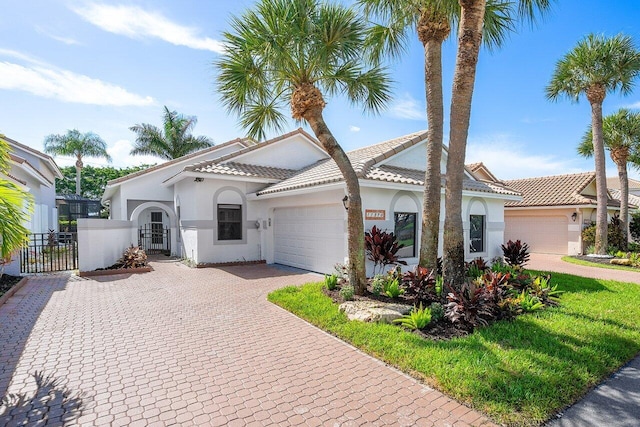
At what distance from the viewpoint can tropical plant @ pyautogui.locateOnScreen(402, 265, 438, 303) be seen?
7.25 m

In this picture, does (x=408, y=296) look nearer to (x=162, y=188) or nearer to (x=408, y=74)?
(x=408, y=74)

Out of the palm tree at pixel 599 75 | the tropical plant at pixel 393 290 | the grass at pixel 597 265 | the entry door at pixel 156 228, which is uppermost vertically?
the palm tree at pixel 599 75

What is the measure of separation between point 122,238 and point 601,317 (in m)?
16.4

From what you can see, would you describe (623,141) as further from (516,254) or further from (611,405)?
(611,405)

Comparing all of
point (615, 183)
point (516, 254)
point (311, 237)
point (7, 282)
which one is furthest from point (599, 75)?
point (615, 183)

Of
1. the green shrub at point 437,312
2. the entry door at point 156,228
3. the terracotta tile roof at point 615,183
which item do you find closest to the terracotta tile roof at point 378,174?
the green shrub at point 437,312

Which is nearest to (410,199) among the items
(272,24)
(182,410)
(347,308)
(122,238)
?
(347,308)

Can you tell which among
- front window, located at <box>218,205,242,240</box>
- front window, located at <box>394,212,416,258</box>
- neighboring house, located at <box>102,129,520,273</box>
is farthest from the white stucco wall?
front window, located at <box>394,212,416,258</box>

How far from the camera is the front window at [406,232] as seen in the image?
11.4 m

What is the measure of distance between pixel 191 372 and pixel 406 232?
29.1 feet

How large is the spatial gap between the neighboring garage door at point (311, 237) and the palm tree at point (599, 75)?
15149mm

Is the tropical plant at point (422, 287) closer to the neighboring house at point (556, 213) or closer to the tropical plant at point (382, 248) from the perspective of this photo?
the tropical plant at point (382, 248)

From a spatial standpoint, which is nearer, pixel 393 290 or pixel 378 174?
pixel 393 290

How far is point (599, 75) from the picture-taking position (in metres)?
16.0
